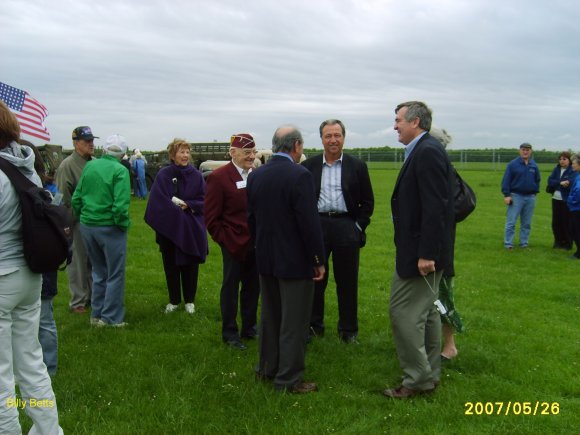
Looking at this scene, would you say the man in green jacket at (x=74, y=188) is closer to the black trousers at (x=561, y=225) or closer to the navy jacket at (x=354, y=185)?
the navy jacket at (x=354, y=185)

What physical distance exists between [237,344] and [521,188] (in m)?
8.32

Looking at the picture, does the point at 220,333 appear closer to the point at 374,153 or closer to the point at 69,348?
the point at 69,348

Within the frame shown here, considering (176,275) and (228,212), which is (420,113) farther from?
(176,275)

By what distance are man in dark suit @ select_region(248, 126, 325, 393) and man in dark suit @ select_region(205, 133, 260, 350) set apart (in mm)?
916

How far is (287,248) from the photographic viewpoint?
4.53 meters

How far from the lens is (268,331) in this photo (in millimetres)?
4812

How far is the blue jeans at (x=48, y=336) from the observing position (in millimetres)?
4676

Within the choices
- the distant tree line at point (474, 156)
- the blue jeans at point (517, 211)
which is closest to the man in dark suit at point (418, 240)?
the blue jeans at point (517, 211)

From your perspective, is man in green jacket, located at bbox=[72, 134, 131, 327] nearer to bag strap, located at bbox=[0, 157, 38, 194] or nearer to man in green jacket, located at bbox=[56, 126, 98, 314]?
man in green jacket, located at bbox=[56, 126, 98, 314]

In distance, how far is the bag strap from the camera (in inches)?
128

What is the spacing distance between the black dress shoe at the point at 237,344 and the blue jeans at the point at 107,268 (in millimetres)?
1426

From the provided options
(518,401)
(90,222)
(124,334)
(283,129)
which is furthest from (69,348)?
(518,401)

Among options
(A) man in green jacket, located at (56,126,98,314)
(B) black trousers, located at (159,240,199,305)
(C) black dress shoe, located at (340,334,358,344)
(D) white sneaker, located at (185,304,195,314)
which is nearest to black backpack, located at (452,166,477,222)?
(C) black dress shoe, located at (340,334,358,344)

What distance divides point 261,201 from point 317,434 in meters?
1.82
